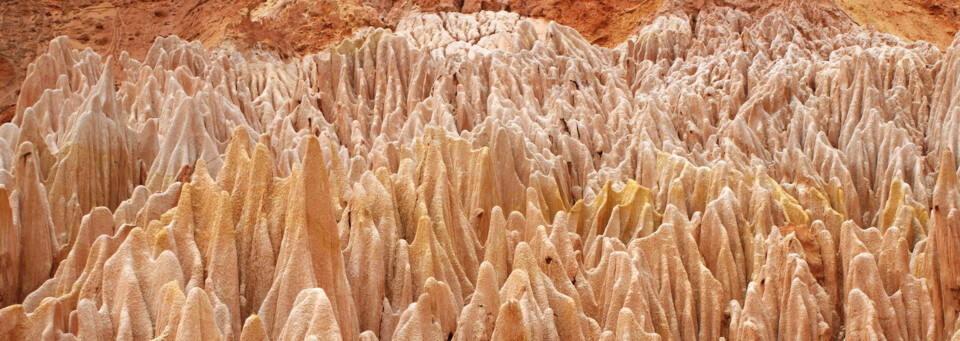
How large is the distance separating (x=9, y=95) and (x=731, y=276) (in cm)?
1749

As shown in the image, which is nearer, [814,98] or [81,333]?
[81,333]

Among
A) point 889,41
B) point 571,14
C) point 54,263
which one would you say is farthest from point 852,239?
point 571,14

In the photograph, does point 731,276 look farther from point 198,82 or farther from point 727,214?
point 198,82

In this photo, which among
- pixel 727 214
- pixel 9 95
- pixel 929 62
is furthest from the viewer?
pixel 9 95

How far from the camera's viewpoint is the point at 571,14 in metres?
22.7

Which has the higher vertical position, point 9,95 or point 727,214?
point 9,95

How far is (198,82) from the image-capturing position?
543 inches

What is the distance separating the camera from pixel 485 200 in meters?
9.73

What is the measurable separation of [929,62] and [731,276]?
924 cm

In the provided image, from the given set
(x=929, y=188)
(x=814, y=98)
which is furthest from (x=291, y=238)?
(x=814, y=98)

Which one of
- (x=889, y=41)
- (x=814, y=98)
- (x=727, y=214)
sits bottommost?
(x=727, y=214)

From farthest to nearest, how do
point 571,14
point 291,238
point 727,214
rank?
point 571,14 < point 727,214 < point 291,238

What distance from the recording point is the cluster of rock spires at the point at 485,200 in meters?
6.57

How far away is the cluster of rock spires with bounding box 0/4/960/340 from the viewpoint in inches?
259
